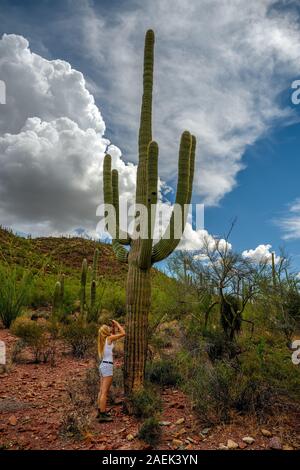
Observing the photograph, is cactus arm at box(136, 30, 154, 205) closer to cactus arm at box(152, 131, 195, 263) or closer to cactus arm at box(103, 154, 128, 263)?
cactus arm at box(152, 131, 195, 263)

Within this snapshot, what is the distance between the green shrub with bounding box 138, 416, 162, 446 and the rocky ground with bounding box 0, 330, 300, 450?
0.08 m

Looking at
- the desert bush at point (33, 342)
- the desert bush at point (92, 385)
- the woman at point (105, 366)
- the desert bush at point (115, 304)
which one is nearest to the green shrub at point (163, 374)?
the desert bush at point (92, 385)

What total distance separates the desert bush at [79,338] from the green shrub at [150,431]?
4986 mm

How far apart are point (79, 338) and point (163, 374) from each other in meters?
3.38

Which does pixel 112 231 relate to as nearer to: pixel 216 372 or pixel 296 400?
pixel 216 372

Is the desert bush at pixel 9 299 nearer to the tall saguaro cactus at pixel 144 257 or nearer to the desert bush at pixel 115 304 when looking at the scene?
the desert bush at pixel 115 304

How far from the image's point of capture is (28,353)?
10.1 metres

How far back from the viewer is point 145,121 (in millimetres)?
7516

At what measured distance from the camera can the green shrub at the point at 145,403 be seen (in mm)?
5871

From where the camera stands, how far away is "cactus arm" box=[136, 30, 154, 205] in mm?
7238

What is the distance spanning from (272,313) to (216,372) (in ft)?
6.78

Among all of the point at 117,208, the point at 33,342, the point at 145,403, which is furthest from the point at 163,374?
the point at 33,342
